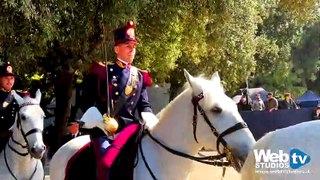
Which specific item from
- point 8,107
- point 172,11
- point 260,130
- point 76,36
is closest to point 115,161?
point 8,107

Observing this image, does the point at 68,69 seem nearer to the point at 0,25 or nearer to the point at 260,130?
the point at 0,25

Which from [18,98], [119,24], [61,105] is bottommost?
[61,105]

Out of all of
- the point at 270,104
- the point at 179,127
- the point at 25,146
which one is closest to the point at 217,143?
the point at 179,127

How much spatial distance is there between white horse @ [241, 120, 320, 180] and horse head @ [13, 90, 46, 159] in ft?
12.0

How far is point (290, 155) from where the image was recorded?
372 centimetres

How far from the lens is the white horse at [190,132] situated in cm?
445

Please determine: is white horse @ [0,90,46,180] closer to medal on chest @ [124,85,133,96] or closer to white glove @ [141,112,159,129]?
medal on chest @ [124,85,133,96]

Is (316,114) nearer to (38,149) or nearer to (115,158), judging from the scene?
(38,149)

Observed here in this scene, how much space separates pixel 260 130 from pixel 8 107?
14.4 meters

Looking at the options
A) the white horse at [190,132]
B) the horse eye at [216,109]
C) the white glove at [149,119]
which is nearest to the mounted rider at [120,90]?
the white glove at [149,119]

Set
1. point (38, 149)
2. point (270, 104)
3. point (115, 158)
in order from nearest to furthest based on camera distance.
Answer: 1. point (115, 158)
2. point (38, 149)
3. point (270, 104)

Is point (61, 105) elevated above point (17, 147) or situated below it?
below

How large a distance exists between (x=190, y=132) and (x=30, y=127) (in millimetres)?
2891

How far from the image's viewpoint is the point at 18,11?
9266 mm
